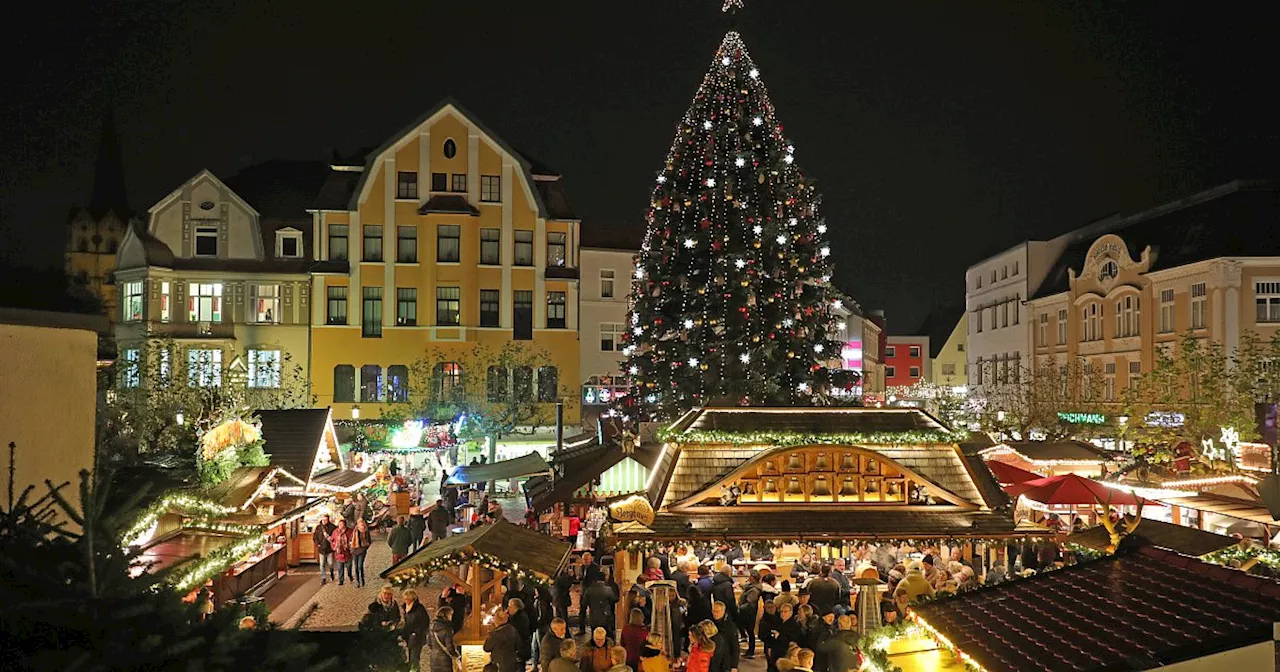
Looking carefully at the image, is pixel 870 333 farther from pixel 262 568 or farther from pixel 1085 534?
pixel 1085 534

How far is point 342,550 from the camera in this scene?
19.5 m

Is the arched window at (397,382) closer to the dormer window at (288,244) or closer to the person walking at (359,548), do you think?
the dormer window at (288,244)

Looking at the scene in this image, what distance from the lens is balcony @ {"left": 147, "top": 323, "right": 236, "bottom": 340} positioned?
4356 cm

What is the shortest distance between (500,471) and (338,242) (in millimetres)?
20950

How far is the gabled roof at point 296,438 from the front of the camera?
21.9 meters

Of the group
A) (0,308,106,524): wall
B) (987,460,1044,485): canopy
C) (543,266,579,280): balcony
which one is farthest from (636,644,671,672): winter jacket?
(543,266,579,280): balcony

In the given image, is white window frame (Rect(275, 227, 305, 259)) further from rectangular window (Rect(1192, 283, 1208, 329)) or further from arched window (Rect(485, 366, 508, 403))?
rectangular window (Rect(1192, 283, 1208, 329))

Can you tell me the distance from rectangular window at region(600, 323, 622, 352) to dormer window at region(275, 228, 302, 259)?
12.9m

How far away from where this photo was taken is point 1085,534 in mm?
9258

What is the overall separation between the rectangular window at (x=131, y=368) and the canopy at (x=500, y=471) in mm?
14479

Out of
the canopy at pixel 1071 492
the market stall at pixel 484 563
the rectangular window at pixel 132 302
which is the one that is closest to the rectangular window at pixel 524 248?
the rectangular window at pixel 132 302

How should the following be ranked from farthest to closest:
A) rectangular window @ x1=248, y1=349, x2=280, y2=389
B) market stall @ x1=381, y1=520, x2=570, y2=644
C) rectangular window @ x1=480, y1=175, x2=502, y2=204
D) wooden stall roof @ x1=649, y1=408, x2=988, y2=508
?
rectangular window @ x1=480, y1=175, x2=502, y2=204 < rectangular window @ x1=248, y1=349, x2=280, y2=389 < wooden stall roof @ x1=649, y1=408, x2=988, y2=508 < market stall @ x1=381, y1=520, x2=570, y2=644

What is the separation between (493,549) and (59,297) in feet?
17.9

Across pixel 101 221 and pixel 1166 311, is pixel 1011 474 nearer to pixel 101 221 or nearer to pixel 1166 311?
pixel 1166 311
